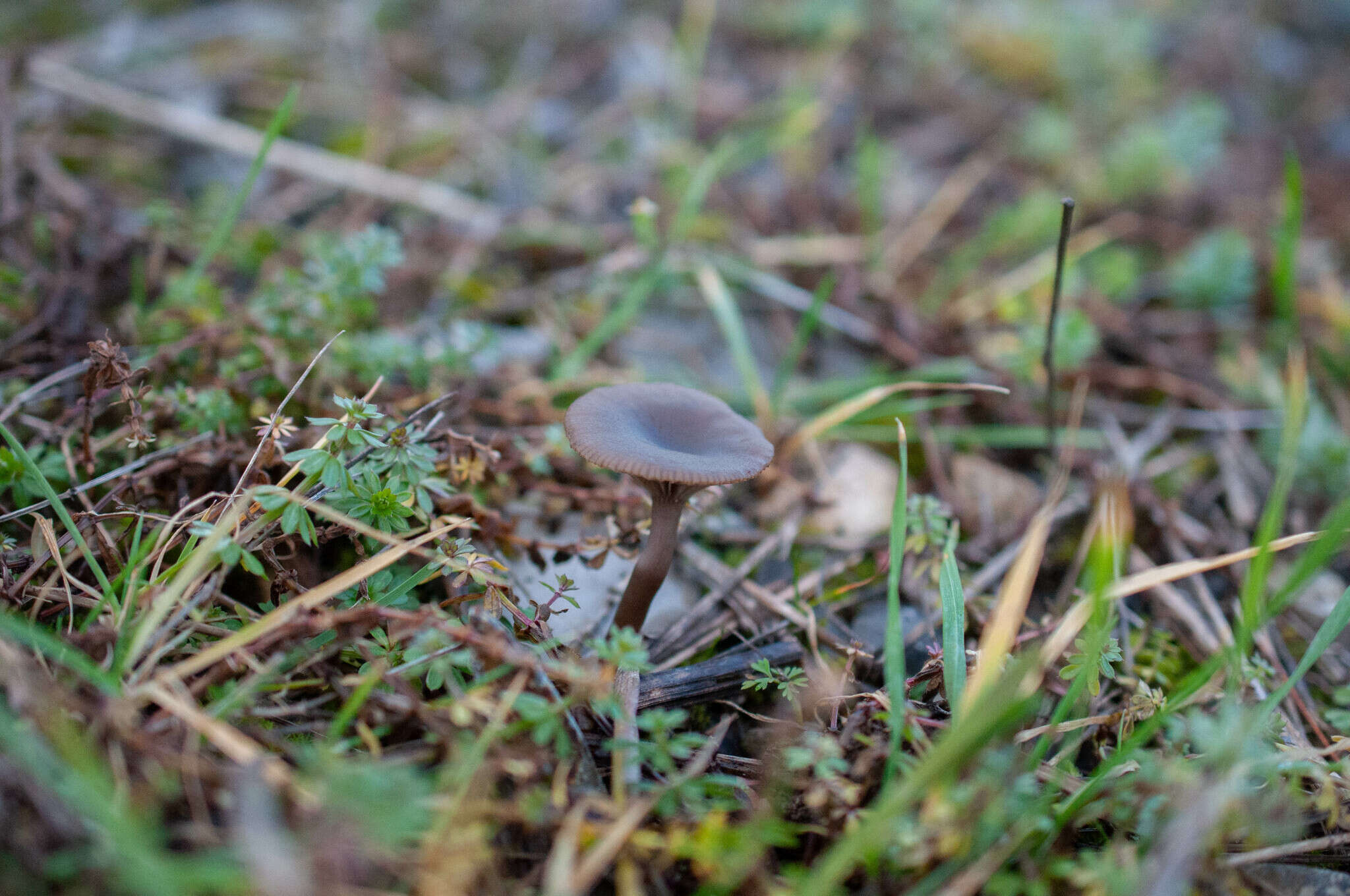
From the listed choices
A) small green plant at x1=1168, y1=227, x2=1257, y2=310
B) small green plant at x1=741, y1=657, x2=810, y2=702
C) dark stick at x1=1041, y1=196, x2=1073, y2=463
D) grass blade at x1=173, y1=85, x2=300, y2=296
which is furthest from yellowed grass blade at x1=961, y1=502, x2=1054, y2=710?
small green plant at x1=1168, y1=227, x2=1257, y2=310

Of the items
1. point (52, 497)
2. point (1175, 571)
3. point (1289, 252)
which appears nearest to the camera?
point (52, 497)

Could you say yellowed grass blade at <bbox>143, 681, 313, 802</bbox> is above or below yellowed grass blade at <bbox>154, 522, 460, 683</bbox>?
below

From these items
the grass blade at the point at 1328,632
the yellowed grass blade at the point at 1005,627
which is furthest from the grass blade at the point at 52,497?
the grass blade at the point at 1328,632

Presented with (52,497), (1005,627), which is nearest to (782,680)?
(1005,627)

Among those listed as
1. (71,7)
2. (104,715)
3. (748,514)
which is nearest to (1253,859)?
(748,514)

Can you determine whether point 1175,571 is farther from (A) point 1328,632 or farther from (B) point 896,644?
(B) point 896,644

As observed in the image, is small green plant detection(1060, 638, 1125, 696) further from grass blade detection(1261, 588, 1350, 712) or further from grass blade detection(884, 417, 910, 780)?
grass blade detection(884, 417, 910, 780)
